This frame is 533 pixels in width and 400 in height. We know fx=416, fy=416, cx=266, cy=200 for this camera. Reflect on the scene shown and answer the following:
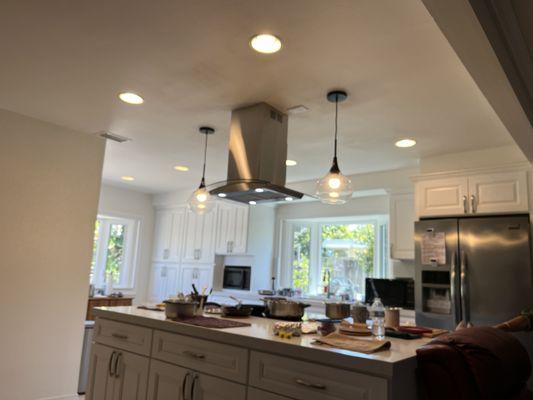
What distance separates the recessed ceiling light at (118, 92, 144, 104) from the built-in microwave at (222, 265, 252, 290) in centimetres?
340

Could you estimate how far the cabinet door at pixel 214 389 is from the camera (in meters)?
1.89

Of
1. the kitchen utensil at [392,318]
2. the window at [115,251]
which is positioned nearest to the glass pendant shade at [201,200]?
the kitchen utensil at [392,318]

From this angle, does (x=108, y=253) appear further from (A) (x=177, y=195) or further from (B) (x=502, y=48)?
(B) (x=502, y=48)

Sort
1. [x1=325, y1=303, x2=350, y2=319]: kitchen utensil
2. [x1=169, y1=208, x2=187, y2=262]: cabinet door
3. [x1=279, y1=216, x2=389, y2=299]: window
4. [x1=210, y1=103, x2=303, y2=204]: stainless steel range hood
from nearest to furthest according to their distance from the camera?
[x1=325, y1=303, x2=350, y2=319]: kitchen utensil < [x1=210, y1=103, x2=303, y2=204]: stainless steel range hood < [x1=279, y1=216, x2=389, y2=299]: window < [x1=169, y1=208, x2=187, y2=262]: cabinet door

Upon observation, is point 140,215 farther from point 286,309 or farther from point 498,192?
point 498,192

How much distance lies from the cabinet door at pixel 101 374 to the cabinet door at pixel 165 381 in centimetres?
41

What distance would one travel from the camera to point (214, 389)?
1993 millimetres

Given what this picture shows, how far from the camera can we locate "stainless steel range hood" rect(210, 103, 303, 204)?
2.93 meters

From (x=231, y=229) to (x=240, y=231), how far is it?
0.19 metres

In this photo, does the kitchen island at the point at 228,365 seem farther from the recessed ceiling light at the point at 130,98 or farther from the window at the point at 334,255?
the window at the point at 334,255

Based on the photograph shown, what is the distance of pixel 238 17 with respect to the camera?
2035 mm

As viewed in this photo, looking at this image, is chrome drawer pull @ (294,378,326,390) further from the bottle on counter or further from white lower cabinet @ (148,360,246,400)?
the bottle on counter

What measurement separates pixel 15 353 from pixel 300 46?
3.30 m

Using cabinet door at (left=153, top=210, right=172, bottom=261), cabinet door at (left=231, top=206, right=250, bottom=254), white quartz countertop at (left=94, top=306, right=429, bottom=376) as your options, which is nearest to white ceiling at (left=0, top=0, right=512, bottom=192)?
white quartz countertop at (left=94, top=306, right=429, bottom=376)
